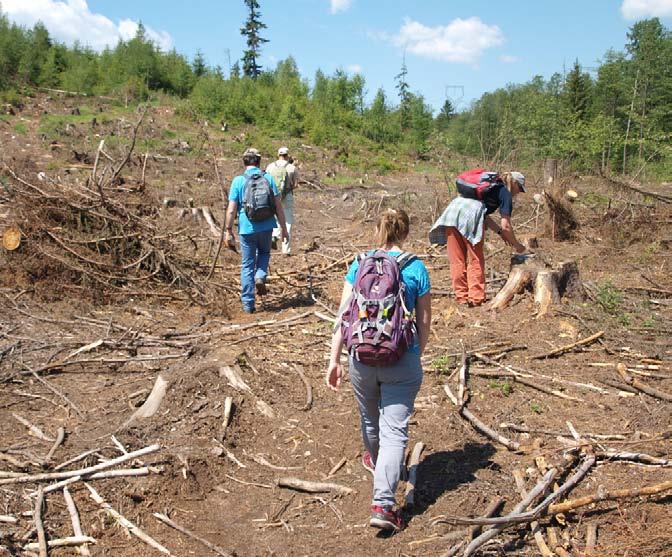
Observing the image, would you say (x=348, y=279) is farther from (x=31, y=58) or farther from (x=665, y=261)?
(x=31, y=58)

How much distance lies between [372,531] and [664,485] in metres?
1.65

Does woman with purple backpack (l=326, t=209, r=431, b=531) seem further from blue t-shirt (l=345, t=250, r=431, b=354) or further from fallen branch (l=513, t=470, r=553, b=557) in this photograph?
fallen branch (l=513, t=470, r=553, b=557)

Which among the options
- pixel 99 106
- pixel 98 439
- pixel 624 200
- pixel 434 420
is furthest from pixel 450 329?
pixel 99 106

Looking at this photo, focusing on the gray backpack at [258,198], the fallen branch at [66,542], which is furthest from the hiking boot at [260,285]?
the fallen branch at [66,542]

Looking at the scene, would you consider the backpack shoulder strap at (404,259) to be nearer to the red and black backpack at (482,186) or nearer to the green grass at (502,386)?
the green grass at (502,386)

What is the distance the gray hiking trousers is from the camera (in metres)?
3.60

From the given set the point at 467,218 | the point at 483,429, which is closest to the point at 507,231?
the point at 467,218

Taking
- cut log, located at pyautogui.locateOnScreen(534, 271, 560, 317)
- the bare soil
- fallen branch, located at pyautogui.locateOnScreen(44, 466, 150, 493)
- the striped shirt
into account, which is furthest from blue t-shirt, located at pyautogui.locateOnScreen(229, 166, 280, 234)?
fallen branch, located at pyautogui.locateOnScreen(44, 466, 150, 493)

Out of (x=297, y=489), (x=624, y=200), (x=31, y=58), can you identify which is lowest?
(x=297, y=489)

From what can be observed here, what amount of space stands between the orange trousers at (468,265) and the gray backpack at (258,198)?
6.79 feet

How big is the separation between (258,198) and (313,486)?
3.93m

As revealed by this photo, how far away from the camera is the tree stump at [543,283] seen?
6.86m

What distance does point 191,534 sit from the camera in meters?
3.77

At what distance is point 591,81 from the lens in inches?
1687
